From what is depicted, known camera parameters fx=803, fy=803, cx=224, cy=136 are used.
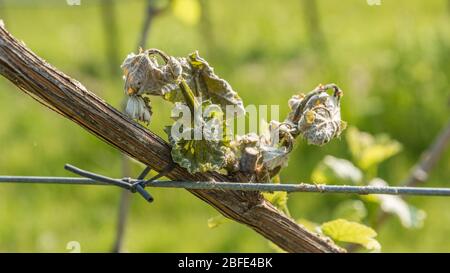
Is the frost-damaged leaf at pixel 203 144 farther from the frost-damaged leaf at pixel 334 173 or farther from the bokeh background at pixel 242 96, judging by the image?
the bokeh background at pixel 242 96

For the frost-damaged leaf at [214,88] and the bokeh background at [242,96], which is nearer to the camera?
the frost-damaged leaf at [214,88]

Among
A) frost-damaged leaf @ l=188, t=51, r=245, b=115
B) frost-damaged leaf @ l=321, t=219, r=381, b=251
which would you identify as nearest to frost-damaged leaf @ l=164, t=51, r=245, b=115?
frost-damaged leaf @ l=188, t=51, r=245, b=115

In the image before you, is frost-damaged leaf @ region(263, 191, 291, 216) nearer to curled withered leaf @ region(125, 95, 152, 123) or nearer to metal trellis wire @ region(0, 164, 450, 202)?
metal trellis wire @ region(0, 164, 450, 202)

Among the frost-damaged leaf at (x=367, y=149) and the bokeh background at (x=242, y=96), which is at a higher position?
the bokeh background at (x=242, y=96)

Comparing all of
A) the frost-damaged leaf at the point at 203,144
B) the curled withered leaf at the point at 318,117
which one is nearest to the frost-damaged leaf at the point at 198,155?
the frost-damaged leaf at the point at 203,144

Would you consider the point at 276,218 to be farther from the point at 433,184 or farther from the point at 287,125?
the point at 433,184
